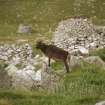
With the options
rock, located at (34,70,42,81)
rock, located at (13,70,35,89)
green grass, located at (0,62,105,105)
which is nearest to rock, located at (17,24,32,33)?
rock, located at (34,70,42,81)

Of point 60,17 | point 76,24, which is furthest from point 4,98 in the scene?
point 60,17

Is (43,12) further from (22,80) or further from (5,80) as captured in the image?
(5,80)

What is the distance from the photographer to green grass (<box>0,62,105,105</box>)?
55.3 feet

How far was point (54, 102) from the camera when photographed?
16.7 metres

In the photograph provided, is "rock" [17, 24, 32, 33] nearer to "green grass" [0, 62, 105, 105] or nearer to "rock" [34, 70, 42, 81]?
"rock" [34, 70, 42, 81]

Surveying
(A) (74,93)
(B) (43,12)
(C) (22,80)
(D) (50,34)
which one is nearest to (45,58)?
(C) (22,80)

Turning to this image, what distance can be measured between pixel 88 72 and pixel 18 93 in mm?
5666

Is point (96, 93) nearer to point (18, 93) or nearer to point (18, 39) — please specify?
point (18, 93)

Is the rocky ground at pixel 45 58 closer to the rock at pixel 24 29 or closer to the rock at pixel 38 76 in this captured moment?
the rock at pixel 38 76

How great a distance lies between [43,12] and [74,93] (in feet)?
147

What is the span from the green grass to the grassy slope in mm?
31402

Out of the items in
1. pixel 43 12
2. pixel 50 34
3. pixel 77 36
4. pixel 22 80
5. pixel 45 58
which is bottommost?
pixel 50 34

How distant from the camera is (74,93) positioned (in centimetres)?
1894

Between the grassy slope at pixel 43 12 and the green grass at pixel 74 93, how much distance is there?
103ft
